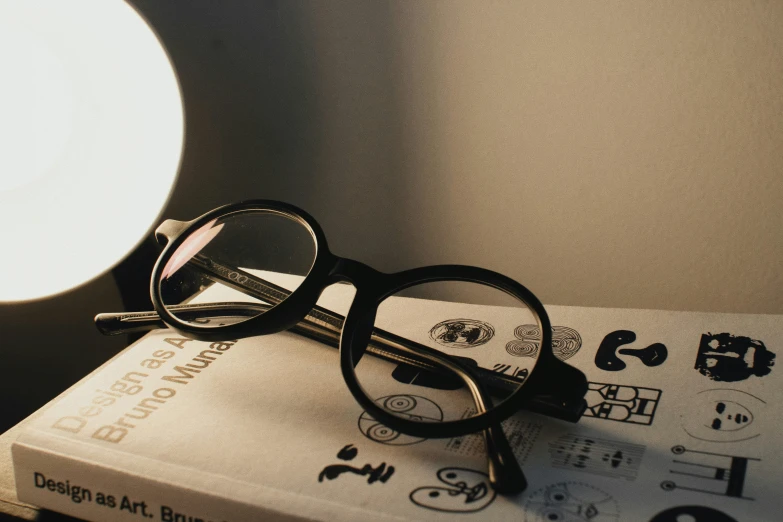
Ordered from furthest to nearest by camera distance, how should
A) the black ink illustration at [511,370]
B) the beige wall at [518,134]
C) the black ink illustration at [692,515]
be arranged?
the beige wall at [518,134] < the black ink illustration at [511,370] < the black ink illustration at [692,515]

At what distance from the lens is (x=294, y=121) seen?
0.63m

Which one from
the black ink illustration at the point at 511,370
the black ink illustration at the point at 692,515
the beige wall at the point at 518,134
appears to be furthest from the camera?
the beige wall at the point at 518,134

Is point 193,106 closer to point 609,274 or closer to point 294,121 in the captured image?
point 294,121

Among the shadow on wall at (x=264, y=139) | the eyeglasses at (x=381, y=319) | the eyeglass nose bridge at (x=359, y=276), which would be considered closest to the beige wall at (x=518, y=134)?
the shadow on wall at (x=264, y=139)

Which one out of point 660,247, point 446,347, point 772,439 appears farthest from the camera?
point 660,247

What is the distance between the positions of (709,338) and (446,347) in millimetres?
150

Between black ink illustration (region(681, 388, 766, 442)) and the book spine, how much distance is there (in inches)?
7.4

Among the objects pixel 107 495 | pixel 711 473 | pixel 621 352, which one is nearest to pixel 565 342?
pixel 621 352

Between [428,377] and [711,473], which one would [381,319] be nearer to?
[428,377]

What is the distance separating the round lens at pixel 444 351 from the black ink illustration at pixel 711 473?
87 millimetres

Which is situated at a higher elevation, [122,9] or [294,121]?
[294,121]

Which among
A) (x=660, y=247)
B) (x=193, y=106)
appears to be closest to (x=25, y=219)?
(x=193, y=106)

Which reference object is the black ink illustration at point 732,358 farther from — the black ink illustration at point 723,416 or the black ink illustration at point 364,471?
the black ink illustration at point 364,471

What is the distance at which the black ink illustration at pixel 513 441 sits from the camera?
333 millimetres
